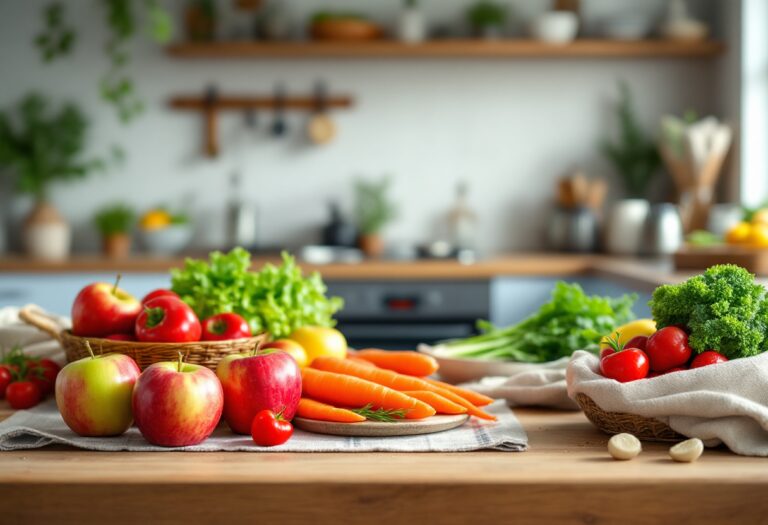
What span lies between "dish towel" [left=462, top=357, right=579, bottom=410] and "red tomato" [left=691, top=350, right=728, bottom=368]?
0.84 feet

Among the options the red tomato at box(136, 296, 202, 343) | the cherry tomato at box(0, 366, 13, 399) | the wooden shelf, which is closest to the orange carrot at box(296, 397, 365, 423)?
the red tomato at box(136, 296, 202, 343)

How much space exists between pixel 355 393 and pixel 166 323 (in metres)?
0.32

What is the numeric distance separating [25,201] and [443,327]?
92.2 inches

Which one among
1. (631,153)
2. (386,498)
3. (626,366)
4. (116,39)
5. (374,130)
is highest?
(116,39)

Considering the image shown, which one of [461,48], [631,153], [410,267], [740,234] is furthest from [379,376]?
[631,153]

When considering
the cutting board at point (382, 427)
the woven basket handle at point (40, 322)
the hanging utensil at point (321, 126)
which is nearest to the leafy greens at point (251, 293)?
the woven basket handle at point (40, 322)

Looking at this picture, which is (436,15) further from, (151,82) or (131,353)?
(131,353)

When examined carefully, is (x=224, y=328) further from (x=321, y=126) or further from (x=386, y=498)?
(x=321, y=126)

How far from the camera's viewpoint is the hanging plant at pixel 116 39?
4.61 metres

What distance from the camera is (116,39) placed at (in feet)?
15.8

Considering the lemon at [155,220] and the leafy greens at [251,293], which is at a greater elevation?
the lemon at [155,220]

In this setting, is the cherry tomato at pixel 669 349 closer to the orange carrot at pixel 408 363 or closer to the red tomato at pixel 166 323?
the orange carrot at pixel 408 363

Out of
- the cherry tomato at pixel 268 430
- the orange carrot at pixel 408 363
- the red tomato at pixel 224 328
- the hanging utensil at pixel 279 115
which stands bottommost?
the cherry tomato at pixel 268 430

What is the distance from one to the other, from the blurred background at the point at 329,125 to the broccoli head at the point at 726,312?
333 cm
